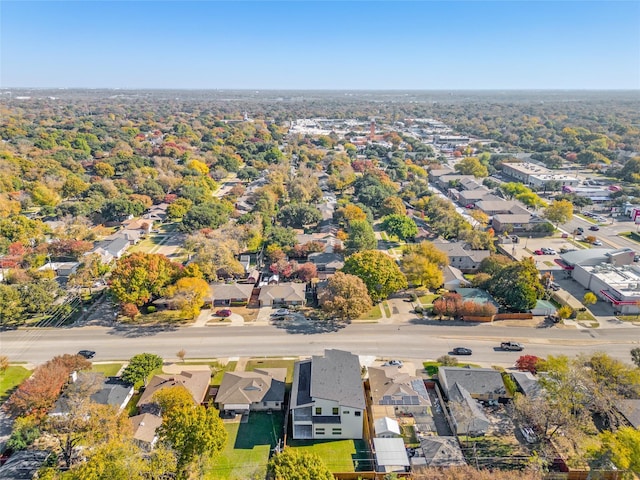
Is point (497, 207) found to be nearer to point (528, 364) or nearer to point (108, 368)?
point (528, 364)

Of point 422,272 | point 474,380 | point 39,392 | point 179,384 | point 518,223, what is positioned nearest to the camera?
point 39,392

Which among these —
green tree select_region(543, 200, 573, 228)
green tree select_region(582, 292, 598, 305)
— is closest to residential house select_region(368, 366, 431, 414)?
green tree select_region(582, 292, 598, 305)

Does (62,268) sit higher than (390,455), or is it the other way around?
(390,455)

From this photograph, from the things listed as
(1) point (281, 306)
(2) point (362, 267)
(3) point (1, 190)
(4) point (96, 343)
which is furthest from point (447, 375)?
(3) point (1, 190)

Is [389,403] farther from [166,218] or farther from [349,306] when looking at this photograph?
[166,218]

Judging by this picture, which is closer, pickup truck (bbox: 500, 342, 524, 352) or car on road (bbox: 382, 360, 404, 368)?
car on road (bbox: 382, 360, 404, 368)

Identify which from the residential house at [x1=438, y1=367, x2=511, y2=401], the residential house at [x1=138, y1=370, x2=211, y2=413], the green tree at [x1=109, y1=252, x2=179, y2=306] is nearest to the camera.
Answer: the residential house at [x1=138, y1=370, x2=211, y2=413]

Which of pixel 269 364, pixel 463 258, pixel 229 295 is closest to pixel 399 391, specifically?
pixel 269 364

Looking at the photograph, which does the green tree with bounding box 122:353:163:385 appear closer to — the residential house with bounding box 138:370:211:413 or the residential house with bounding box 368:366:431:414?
the residential house with bounding box 138:370:211:413
